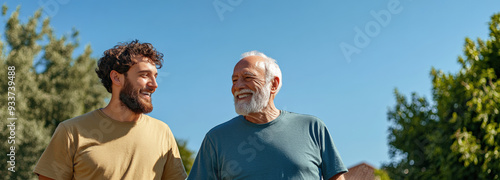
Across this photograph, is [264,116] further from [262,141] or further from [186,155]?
[186,155]

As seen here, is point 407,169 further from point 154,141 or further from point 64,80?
point 64,80

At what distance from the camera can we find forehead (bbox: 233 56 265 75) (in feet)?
13.5

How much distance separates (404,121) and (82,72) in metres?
18.6

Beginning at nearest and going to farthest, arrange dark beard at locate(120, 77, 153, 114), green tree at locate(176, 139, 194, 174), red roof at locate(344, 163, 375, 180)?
dark beard at locate(120, 77, 153, 114), red roof at locate(344, 163, 375, 180), green tree at locate(176, 139, 194, 174)

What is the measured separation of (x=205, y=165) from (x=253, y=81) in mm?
899

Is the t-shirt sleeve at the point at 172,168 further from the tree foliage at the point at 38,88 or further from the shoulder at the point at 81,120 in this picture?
the tree foliage at the point at 38,88

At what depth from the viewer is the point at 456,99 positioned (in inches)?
214

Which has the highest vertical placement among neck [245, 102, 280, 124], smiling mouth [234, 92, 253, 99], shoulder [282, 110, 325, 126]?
smiling mouth [234, 92, 253, 99]

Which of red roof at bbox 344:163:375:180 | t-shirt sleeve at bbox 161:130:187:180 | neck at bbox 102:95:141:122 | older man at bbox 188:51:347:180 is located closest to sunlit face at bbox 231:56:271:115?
older man at bbox 188:51:347:180

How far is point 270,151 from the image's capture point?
12.8ft

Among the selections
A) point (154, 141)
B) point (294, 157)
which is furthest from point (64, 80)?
point (294, 157)

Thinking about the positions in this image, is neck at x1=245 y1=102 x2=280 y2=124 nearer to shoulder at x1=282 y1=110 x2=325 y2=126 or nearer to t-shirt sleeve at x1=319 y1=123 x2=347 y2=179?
shoulder at x1=282 y1=110 x2=325 y2=126

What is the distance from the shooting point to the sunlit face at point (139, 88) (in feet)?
14.7

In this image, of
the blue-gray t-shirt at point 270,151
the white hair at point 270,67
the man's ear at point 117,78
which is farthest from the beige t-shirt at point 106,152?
the white hair at point 270,67
